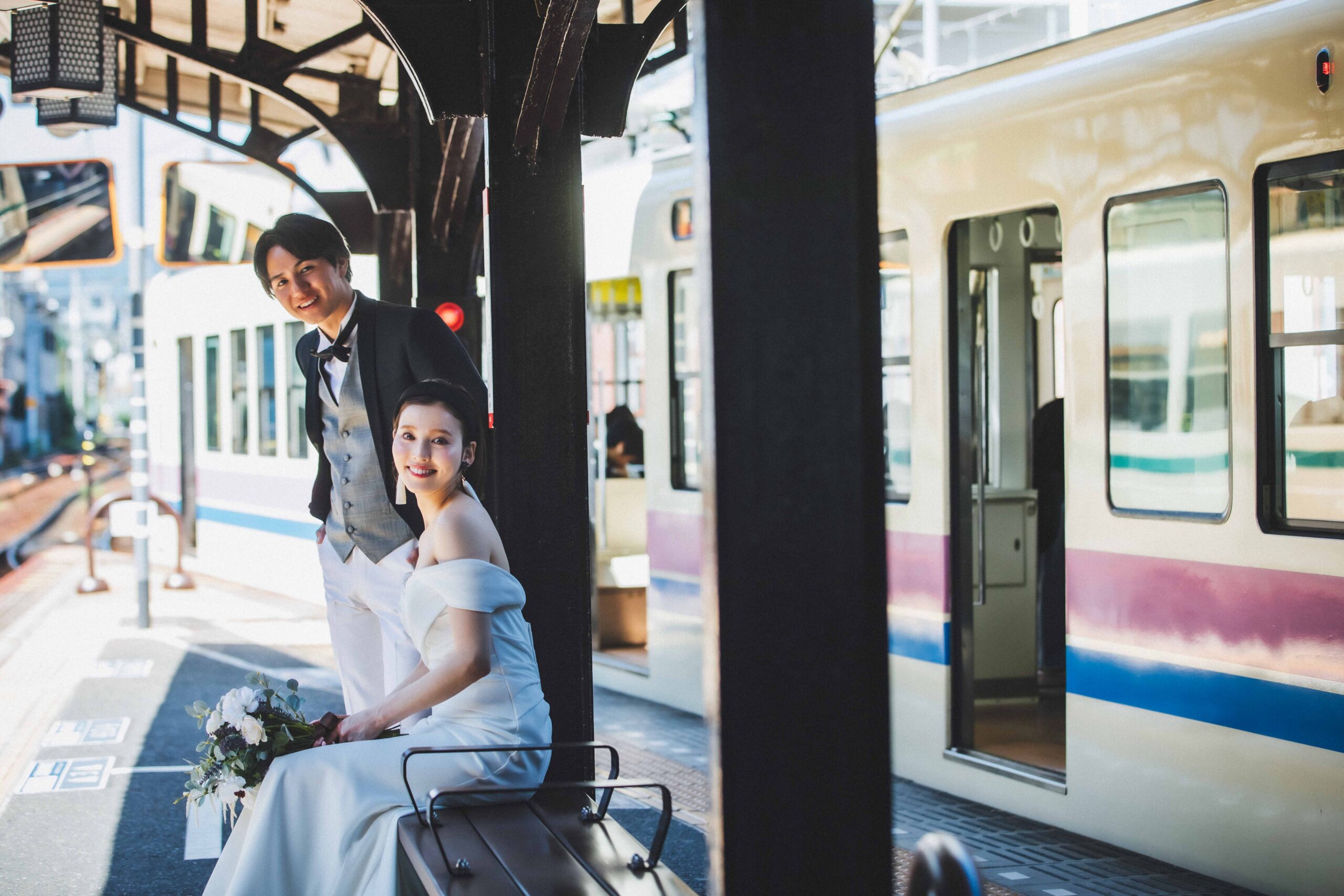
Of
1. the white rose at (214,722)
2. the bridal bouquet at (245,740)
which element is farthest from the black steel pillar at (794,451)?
the white rose at (214,722)

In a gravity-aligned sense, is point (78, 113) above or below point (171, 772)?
above

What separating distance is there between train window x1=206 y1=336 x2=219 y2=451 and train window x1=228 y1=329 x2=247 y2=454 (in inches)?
22.9

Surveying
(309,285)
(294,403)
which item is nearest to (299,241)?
(309,285)

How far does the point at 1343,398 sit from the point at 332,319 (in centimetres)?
309

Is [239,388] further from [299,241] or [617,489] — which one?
[299,241]

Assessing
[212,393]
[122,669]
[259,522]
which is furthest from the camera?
[212,393]

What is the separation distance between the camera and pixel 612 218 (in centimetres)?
821

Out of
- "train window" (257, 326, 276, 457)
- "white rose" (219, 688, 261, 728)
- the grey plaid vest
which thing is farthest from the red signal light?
"train window" (257, 326, 276, 457)

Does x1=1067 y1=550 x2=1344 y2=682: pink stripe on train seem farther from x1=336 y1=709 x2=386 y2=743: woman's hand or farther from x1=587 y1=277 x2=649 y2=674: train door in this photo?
x1=587 y1=277 x2=649 y2=674: train door

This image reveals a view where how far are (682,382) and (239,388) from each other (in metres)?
7.72

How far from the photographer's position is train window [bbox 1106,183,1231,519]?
15.1 ft

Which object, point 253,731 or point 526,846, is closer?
point 526,846

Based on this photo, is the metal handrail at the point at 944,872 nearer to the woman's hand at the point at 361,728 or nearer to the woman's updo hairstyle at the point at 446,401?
the woman's hand at the point at 361,728

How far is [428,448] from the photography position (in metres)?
3.44
